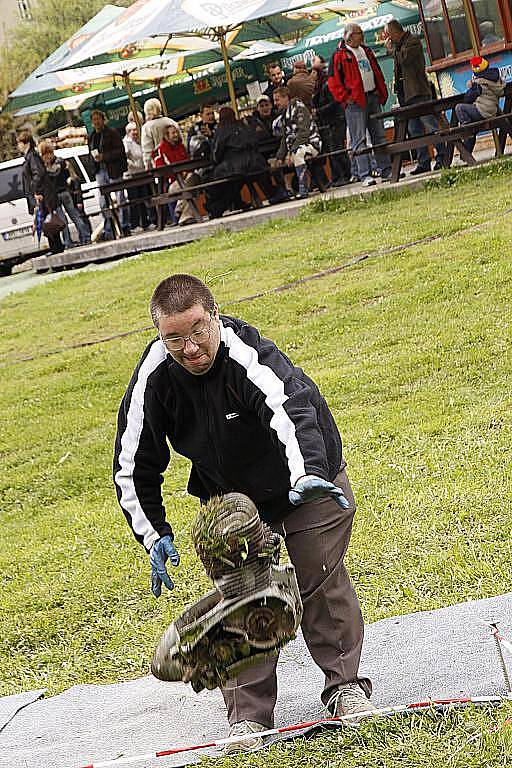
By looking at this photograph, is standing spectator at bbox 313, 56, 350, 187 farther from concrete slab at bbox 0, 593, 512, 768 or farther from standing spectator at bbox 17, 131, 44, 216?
concrete slab at bbox 0, 593, 512, 768

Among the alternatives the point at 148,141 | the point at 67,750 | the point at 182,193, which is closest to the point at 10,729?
the point at 67,750

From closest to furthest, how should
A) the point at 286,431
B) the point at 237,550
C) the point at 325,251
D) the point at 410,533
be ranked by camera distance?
the point at 237,550 < the point at 286,431 < the point at 410,533 < the point at 325,251

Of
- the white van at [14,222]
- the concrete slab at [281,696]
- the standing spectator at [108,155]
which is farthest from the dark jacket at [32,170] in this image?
the concrete slab at [281,696]

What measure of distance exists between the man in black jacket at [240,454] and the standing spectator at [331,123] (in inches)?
504

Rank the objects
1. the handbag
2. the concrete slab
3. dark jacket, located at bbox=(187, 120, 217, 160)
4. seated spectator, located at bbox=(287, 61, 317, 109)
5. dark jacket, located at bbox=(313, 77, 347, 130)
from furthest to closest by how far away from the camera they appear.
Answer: the handbag, dark jacket, located at bbox=(187, 120, 217, 160), dark jacket, located at bbox=(313, 77, 347, 130), seated spectator, located at bbox=(287, 61, 317, 109), the concrete slab

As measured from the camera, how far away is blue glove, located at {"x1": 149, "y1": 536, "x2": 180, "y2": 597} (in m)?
3.35

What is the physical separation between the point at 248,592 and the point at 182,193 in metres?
13.4

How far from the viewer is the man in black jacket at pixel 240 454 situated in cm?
324

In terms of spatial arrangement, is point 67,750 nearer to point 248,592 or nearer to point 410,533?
point 248,592

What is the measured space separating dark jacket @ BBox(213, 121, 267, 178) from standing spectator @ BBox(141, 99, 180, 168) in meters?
1.59

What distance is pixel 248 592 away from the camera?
2631 millimetres

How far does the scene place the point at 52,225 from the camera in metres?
17.7

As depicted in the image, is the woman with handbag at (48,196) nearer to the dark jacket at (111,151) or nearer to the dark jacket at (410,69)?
the dark jacket at (111,151)

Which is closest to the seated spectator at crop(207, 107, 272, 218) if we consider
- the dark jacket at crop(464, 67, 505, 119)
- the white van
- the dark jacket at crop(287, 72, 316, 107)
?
the dark jacket at crop(287, 72, 316, 107)
